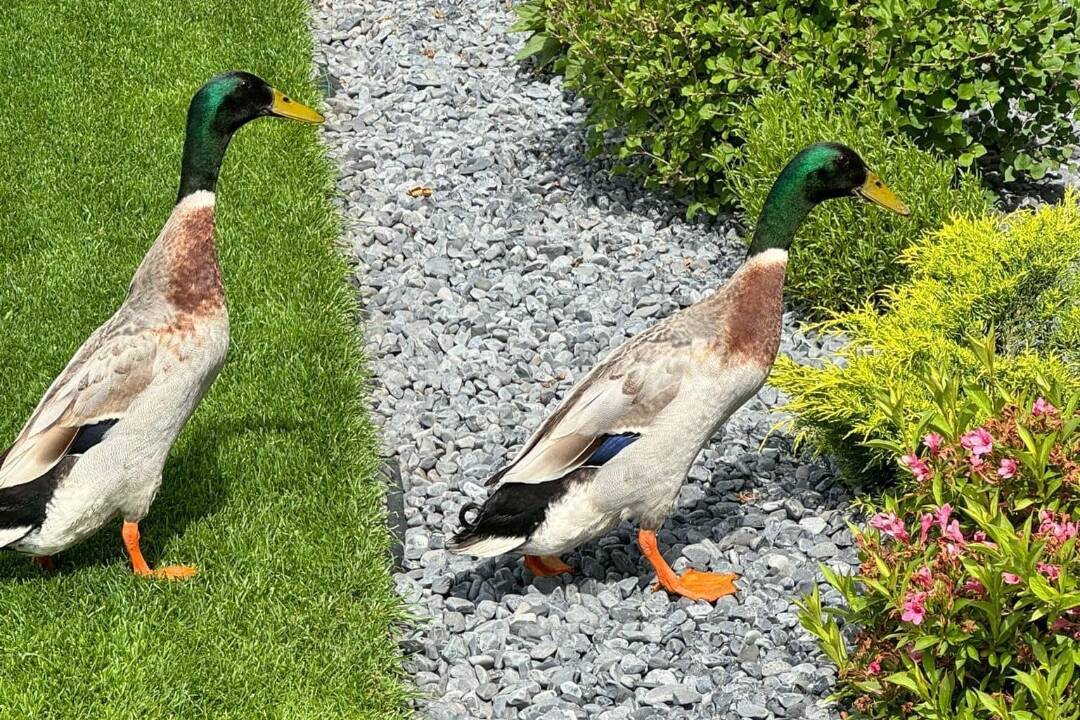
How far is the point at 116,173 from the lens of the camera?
6641 mm

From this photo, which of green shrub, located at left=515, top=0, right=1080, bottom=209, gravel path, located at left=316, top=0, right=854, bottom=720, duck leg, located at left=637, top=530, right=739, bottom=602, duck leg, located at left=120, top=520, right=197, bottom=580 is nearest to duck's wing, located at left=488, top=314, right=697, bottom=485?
duck leg, located at left=637, top=530, right=739, bottom=602

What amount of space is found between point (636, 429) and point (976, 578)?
3.76 ft

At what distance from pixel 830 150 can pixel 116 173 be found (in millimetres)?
3672

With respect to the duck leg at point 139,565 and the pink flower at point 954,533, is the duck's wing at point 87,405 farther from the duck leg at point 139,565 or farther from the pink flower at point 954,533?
the pink flower at point 954,533

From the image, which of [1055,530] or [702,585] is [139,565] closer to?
[702,585]

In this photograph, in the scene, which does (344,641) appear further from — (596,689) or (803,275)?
(803,275)

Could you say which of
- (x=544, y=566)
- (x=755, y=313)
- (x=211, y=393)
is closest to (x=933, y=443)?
(x=755, y=313)

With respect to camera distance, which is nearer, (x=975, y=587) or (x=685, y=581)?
(x=975, y=587)

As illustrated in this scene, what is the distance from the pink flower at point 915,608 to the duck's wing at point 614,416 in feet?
3.38

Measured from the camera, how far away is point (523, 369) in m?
5.36

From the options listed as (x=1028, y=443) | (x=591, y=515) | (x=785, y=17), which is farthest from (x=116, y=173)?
(x=1028, y=443)

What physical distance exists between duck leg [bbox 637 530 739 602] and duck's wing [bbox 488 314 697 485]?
1.14 ft

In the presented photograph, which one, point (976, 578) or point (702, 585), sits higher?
point (976, 578)

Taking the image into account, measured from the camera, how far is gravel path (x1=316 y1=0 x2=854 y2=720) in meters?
4.00
